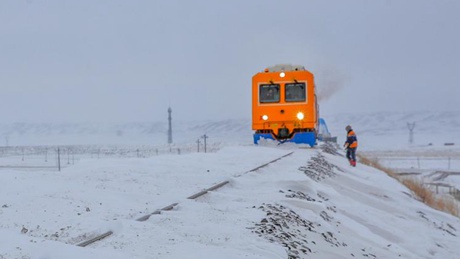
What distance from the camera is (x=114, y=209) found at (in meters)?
4.70

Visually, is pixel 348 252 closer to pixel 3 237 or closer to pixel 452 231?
pixel 3 237

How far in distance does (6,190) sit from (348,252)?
422cm

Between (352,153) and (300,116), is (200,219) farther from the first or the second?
(300,116)

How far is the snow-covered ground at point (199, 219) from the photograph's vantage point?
3.34m

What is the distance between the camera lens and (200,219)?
4305mm

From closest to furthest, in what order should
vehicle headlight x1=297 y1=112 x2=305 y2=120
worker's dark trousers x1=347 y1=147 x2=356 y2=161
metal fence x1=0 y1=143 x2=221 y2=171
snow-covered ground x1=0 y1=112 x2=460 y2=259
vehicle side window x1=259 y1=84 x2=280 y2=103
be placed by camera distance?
snow-covered ground x1=0 y1=112 x2=460 y2=259 < worker's dark trousers x1=347 y1=147 x2=356 y2=161 < vehicle headlight x1=297 y1=112 x2=305 y2=120 < vehicle side window x1=259 y1=84 x2=280 y2=103 < metal fence x1=0 y1=143 x2=221 y2=171

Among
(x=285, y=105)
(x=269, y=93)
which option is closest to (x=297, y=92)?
(x=285, y=105)

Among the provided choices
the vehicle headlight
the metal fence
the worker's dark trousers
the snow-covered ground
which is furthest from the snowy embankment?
the metal fence

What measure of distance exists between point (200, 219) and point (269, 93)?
49.4ft

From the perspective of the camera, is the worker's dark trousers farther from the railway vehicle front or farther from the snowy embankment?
the snowy embankment

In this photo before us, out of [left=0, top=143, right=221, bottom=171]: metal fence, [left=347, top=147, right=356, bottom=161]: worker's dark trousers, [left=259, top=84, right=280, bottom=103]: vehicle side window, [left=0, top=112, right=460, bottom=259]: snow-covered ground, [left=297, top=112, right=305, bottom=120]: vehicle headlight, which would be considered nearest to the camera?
[left=0, top=112, right=460, bottom=259]: snow-covered ground

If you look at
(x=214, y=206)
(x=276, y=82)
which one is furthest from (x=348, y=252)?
(x=276, y=82)

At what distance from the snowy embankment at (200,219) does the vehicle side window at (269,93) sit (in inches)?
412

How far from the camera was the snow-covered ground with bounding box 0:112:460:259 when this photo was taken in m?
3.34
